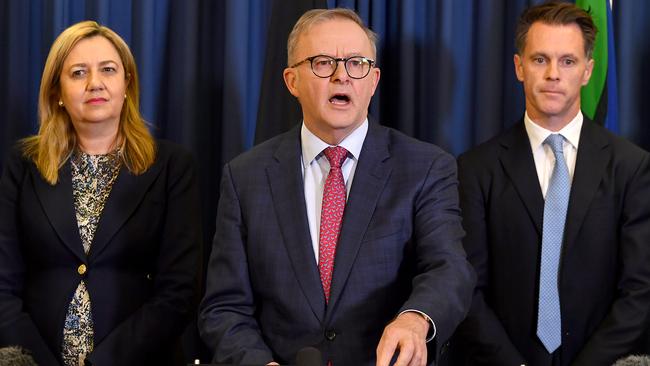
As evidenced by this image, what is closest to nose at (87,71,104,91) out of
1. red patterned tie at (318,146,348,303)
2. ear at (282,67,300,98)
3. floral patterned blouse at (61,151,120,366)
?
floral patterned blouse at (61,151,120,366)

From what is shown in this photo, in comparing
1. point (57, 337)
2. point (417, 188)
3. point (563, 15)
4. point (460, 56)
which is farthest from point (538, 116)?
point (57, 337)

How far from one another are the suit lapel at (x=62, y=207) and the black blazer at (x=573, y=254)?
1.38 metres

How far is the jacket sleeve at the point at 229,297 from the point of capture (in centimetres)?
268

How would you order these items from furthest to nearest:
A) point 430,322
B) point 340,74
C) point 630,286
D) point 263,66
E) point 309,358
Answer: point 263,66, point 630,286, point 340,74, point 430,322, point 309,358

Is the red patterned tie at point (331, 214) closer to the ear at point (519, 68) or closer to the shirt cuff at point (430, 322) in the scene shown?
the shirt cuff at point (430, 322)

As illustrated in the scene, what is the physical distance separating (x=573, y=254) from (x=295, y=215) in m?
1.11

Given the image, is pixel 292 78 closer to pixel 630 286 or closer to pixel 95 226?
pixel 95 226

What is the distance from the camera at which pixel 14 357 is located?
3.13 meters

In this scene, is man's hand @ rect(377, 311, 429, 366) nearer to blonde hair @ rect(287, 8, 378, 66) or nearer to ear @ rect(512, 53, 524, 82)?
blonde hair @ rect(287, 8, 378, 66)

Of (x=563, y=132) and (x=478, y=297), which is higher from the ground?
(x=563, y=132)

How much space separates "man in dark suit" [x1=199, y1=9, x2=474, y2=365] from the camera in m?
2.75

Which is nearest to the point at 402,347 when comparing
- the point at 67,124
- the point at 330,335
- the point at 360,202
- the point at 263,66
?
the point at 330,335

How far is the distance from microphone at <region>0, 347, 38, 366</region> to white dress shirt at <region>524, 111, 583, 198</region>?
6.08 ft

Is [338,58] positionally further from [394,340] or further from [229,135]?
[229,135]
